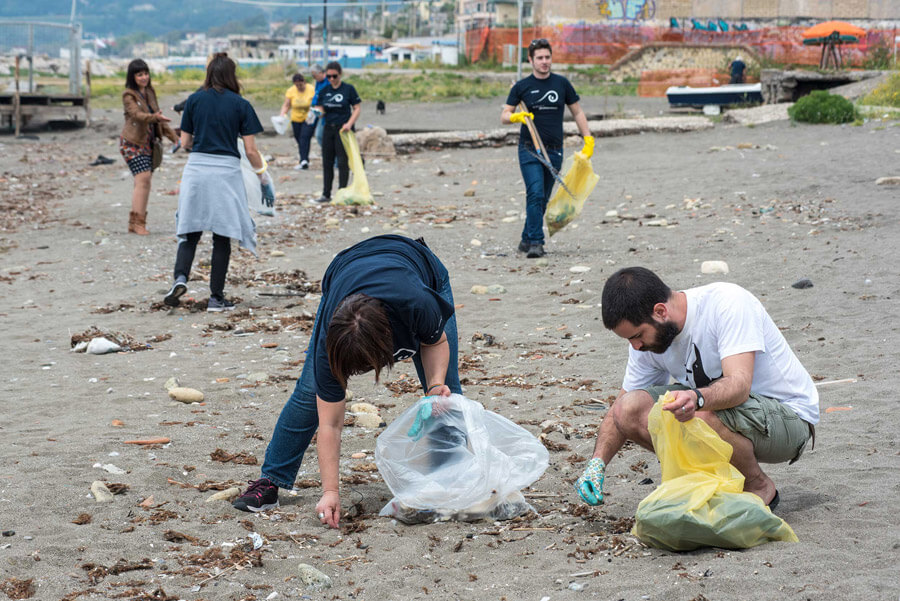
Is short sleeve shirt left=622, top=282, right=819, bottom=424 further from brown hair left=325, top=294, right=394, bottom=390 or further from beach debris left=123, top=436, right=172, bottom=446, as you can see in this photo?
beach debris left=123, top=436, right=172, bottom=446

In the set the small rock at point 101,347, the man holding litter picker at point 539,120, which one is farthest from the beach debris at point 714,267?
the small rock at point 101,347

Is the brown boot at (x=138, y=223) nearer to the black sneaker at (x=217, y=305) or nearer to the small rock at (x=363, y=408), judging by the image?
the black sneaker at (x=217, y=305)

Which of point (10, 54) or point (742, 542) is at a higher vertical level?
point (10, 54)

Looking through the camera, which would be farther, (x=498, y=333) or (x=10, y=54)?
(x=10, y=54)

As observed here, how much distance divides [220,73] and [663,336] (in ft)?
13.9

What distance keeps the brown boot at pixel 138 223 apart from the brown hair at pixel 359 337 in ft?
22.6

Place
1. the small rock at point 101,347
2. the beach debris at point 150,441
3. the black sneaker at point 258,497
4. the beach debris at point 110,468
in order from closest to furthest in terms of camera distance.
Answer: the black sneaker at point 258,497 < the beach debris at point 110,468 < the beach debris at point 150,441 < the small rock at point 101,347

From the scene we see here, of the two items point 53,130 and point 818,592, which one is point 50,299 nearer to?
point 818,592

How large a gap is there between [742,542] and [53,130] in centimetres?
2003

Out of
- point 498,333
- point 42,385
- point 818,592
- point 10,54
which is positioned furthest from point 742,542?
point 10,54

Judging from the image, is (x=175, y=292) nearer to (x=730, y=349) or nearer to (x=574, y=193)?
(x=574, y=193)

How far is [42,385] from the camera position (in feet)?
15.8

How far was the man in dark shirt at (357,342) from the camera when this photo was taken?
2.54 metres

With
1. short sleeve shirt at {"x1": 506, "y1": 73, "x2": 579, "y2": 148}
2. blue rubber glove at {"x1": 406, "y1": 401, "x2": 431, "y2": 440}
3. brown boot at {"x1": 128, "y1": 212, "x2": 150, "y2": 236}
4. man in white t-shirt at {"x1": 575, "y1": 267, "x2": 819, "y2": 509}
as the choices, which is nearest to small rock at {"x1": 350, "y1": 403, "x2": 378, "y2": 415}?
blue rubber glove at {"x1": 406, "y1": 401, "x2": 431, "y2": 440}
